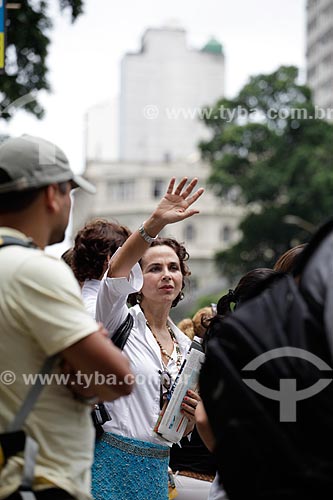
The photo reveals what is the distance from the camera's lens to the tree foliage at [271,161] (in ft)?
163

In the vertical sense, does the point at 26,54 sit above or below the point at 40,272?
above

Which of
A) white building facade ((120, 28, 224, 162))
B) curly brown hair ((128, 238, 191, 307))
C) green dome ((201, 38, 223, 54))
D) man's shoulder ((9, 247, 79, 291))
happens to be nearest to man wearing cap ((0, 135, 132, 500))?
man's shoulder ((9, 247, 79, 291))

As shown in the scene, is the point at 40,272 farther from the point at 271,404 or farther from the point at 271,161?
the point at 271,161

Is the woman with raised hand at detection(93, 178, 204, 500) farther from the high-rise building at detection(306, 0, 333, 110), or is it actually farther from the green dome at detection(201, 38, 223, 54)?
the green dome at detection(201, 38, 223, 54)

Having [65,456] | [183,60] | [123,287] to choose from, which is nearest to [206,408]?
[65,456]

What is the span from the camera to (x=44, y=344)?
3.14 m

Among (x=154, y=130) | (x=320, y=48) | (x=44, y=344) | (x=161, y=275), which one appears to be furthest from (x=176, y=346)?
(x=320, y=48)

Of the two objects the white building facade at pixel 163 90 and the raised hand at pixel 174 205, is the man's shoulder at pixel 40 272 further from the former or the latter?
the white building facade at pixel 163 90

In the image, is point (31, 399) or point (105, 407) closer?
point (31, 399)

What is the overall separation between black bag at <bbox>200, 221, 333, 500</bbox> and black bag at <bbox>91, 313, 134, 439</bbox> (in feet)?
6.13

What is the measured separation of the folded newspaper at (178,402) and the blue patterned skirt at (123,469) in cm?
11

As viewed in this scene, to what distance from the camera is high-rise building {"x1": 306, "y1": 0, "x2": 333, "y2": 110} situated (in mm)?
104062

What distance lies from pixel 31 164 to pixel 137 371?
2.07 metres

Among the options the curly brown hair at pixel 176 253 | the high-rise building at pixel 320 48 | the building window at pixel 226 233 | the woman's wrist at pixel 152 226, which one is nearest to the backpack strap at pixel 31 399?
the woman's wrist at pixel 152 226
